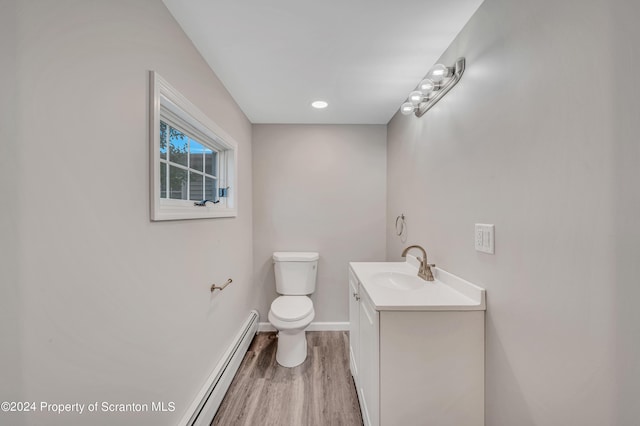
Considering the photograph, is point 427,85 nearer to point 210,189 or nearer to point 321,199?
point 321,199

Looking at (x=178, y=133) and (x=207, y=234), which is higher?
(x=178, y=133)

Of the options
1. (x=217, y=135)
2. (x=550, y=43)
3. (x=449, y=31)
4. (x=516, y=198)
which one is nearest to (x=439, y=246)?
(x=516, y=198)

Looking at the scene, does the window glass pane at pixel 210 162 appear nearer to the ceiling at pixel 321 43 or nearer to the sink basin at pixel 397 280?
the ceiling at pixel 321 43

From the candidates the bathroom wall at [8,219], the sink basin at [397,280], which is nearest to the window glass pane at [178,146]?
the bathroom wall at [8,219]

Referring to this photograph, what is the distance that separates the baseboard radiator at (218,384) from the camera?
1301 millimetres

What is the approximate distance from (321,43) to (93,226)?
132 cm

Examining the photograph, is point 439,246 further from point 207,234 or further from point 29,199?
point 29,199

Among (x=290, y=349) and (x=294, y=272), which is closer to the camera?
(x=290, y=349)

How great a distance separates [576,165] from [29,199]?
142 cm

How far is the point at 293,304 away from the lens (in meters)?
2.14

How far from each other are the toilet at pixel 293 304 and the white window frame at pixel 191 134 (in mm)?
758

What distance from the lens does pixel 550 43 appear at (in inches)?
30.8

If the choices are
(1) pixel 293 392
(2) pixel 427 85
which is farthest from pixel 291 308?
(2) pixel 427 85

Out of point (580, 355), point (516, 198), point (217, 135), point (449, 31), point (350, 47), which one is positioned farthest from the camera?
point (217, 135)
